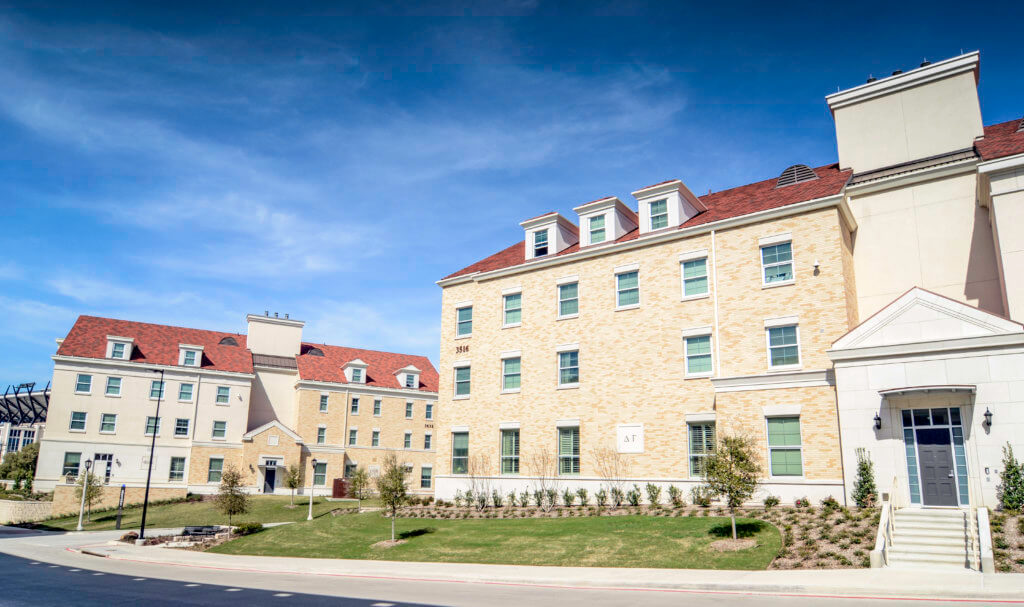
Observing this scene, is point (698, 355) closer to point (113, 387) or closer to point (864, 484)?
point (864, 484)

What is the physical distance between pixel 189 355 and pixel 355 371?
1394 centimetres

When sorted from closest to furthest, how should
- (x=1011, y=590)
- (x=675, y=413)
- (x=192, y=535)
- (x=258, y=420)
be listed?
(x=1011, y=590) → (x=675, y=413) → (x=192, y=535) → (x=258, y=420)

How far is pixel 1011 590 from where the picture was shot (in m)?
12.5

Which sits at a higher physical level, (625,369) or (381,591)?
(625,369)

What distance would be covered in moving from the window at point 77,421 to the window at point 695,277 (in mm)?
46958

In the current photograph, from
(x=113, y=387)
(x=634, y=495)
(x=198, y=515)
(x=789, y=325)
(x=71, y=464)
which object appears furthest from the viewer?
(x=113, y=387)

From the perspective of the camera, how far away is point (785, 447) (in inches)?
945

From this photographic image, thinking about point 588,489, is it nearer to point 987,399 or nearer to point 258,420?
point 987,399

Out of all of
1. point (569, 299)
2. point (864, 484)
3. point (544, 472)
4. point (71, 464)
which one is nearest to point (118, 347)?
point (71, 464)

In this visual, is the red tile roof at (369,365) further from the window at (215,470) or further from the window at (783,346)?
the window at (783,346)

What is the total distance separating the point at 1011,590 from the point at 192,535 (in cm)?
3229

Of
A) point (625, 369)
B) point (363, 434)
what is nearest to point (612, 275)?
point (625, 369)

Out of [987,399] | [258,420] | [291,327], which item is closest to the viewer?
[987,399]

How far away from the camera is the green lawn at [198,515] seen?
3922cm
